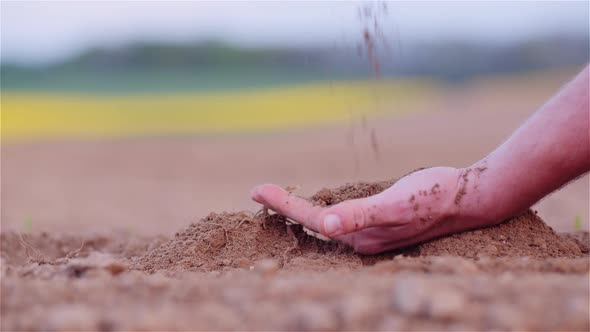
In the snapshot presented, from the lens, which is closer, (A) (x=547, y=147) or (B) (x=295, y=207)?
(A) (x=547, y=147)

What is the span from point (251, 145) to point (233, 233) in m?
8.04

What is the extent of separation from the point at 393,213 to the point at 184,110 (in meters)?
14.2

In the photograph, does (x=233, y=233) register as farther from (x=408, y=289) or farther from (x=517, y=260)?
(x=408, y=289)

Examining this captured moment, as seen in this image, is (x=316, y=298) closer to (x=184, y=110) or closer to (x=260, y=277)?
(x=260, y=277)

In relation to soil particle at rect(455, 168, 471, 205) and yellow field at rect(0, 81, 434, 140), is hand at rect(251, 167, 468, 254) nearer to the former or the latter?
soil particle at rect(455, 168, 471, 205)

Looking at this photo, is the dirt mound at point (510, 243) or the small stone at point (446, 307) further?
the dirt mound at point (510, 243)

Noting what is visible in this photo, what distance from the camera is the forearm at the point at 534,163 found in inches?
80.4

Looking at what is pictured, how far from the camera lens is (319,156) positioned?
8.74m

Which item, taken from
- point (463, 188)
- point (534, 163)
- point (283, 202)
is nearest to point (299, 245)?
point (283, 202)

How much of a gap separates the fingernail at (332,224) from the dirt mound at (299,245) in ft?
0.29

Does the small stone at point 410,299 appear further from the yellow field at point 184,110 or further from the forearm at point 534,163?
the yellow field at point 184,110

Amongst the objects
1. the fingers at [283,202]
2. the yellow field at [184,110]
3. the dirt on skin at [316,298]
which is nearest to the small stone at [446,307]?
the dirt on skin at [316,298]

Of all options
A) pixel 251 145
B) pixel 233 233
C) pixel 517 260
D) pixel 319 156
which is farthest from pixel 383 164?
pixel 517 260

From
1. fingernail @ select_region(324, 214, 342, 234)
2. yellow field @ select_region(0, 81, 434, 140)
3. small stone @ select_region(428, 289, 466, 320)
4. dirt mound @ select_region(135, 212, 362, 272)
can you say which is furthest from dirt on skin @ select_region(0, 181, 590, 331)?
yellow field @ select_region(0, 81, 434, 140)
